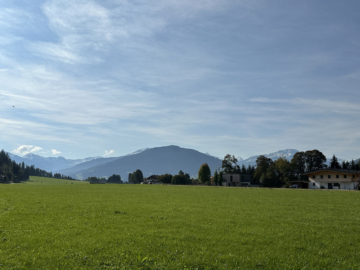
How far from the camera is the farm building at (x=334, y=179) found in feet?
338

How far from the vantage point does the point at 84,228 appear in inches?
697

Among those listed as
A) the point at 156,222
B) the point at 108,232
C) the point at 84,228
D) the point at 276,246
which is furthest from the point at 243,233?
the point at 84,228

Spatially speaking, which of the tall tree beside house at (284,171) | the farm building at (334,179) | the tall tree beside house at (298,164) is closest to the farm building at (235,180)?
the tall tree beside house at (284,171)

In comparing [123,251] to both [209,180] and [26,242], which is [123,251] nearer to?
[26,242]

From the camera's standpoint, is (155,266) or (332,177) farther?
(332,177)

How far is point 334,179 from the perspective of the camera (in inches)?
4242

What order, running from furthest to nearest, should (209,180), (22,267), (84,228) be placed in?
(209,180), (84,228), (22,267)

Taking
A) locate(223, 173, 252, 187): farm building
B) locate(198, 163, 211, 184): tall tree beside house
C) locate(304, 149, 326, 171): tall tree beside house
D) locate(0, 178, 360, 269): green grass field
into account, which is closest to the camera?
locate(0, 178, 360, 269): green grass field

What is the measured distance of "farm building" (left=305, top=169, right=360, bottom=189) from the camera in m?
103

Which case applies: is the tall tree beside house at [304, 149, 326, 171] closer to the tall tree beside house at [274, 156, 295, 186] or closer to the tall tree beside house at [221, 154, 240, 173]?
the tall tree beside house at [274, 156, 295, 186]

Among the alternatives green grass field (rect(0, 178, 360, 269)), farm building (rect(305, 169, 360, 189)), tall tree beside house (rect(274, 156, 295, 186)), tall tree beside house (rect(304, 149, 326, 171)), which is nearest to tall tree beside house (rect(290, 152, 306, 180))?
tall tree beside house (rect(304, 149, 326, 171))

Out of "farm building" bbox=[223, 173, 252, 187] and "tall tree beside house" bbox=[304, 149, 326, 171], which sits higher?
"tall tree beside house" bbox=[304, 149, 326, 171]

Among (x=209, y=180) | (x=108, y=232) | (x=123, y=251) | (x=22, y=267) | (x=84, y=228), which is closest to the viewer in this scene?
(x=22, y=267)

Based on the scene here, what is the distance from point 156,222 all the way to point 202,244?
250 inches
